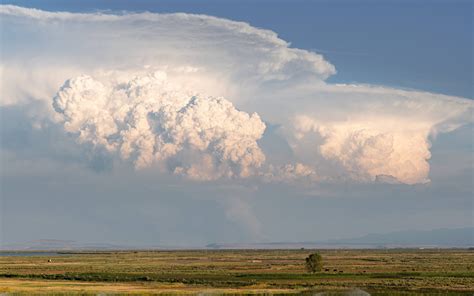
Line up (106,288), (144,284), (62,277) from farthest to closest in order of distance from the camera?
(62,277) → (144,284) → (106,288)

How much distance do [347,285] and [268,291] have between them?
13.2m

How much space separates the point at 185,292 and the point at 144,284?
15.3 metres

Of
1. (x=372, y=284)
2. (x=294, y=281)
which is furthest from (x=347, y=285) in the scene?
(x=294, y=281)

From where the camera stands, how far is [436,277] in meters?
105

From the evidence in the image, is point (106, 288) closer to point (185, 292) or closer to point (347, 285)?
point (185, 292)

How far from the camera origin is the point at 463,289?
8462 cm

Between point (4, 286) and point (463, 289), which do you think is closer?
point (463, 289)

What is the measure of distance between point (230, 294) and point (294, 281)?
70.8ft

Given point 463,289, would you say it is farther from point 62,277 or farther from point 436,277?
point 62,277

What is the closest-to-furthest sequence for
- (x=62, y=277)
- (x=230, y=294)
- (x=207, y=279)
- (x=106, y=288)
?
(x=230, y=294), (x=106, y=288), (x=207, y=279), (x=62, y=277)

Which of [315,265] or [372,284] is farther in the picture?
[315,265]

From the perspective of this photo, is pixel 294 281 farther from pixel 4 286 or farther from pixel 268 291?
pixel 4 286

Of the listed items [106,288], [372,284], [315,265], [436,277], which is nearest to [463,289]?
[372,284]

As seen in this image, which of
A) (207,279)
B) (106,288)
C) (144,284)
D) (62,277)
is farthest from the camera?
(62,277)
